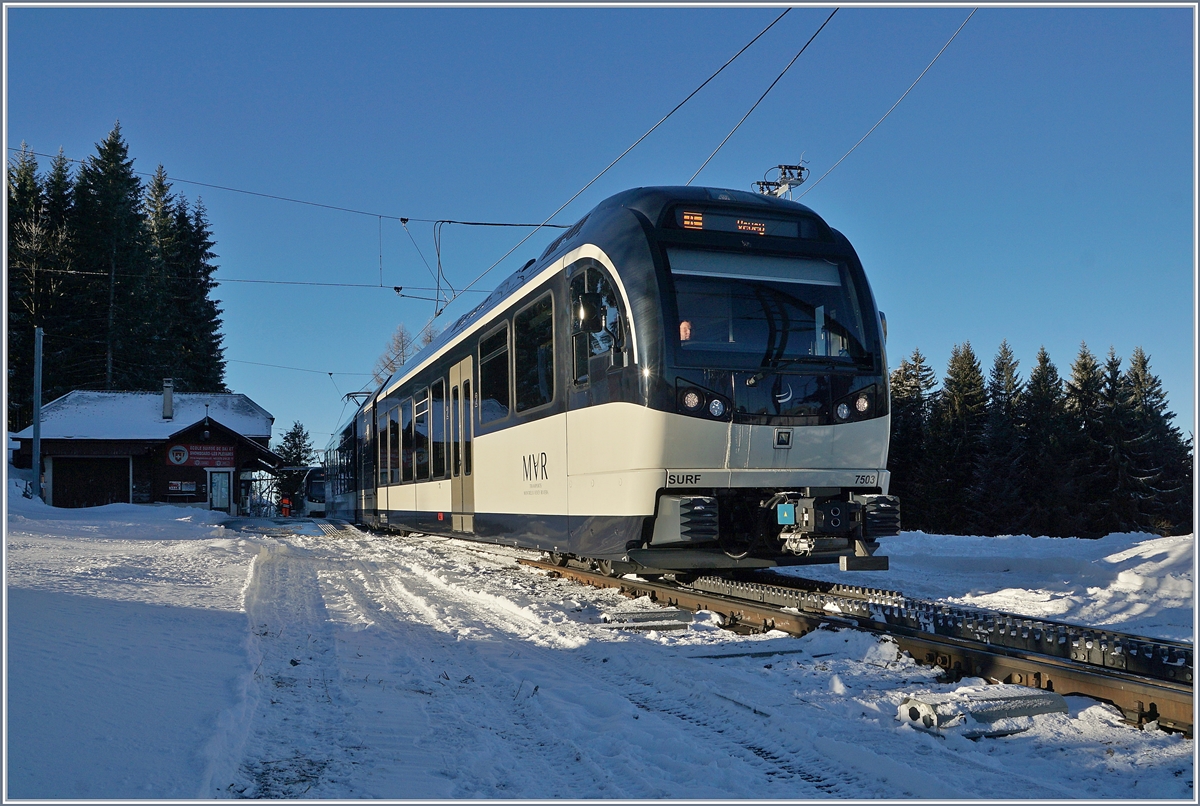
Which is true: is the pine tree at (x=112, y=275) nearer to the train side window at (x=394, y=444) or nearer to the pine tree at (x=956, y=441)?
the train side window at (x=394, y=444)

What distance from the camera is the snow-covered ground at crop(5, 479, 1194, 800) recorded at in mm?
3775

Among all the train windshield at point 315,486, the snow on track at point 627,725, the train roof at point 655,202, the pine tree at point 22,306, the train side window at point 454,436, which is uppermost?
the pine tree at point 22,306

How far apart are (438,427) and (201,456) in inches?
1302

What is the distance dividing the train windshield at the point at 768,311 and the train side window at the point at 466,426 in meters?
4.99

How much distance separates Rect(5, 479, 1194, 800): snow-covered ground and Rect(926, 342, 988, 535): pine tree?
1970 inches

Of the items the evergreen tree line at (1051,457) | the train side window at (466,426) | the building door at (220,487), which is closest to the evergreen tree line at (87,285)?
the building door at (220,487)

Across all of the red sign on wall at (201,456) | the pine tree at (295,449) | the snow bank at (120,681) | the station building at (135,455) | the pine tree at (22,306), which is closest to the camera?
the snow bank at (120,681)

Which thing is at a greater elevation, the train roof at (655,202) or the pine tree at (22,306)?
the pine tree at (22,306)

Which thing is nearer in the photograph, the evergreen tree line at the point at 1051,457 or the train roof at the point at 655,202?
the train roof at the point at 655,202

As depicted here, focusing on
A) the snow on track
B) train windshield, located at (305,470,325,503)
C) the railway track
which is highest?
train windshield, located at (305,470,325,503)

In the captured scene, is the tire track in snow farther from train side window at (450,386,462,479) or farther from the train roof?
the train roof

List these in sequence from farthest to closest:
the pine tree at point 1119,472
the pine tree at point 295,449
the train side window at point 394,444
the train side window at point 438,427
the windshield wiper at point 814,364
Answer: the pine tree at point 295,449 < the pine tree at point 1119,472 < the train side window at point 394,444 < the train side window at point 438,427 < the windshield wiper at point 814,364

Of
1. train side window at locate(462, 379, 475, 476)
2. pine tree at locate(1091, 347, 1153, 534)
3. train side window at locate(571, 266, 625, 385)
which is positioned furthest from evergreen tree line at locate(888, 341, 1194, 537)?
train side window at locate(571, 266, 625, 385)

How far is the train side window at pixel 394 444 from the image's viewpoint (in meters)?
17.3
